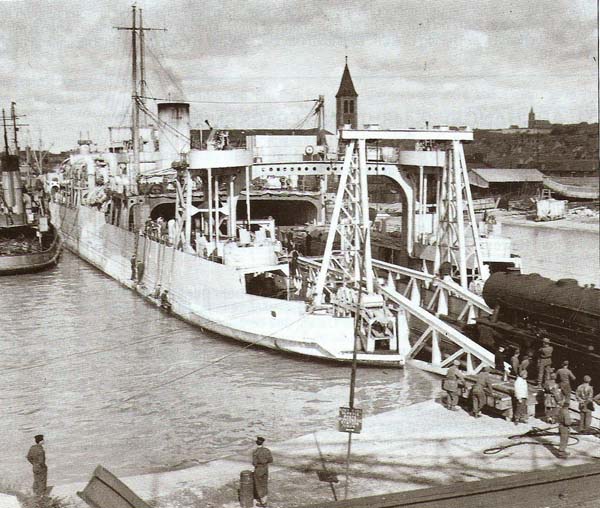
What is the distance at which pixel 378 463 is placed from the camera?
12.4 metres

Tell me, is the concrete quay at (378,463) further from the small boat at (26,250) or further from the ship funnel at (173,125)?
the ship funnel at (173,125)

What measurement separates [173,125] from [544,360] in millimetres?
36519

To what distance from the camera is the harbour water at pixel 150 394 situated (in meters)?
15.2

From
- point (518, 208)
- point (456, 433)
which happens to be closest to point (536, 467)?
point (456, 433)

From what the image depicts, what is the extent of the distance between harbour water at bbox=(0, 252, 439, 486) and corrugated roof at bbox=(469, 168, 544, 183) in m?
38.0

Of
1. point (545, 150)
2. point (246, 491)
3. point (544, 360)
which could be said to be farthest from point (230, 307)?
point (545, 150)

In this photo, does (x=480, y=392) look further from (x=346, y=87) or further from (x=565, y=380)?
(x=346, y=87)

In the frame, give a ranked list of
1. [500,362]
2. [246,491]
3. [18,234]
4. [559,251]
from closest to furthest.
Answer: [246,491] < [500,362] < [559,251] < [18,234]

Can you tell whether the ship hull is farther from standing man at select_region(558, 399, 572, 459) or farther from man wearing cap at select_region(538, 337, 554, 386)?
standing man at select_region(558, 399, 572, 459)

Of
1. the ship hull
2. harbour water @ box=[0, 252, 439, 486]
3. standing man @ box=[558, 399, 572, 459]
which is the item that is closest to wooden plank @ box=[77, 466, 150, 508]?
harbour water @ box=[0, 252, 439, 486]

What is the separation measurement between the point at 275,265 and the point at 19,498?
15087 millimetres

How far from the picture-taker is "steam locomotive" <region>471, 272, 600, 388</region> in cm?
1595

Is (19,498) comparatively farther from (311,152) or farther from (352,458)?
(311,152)

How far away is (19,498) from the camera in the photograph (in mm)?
11945
